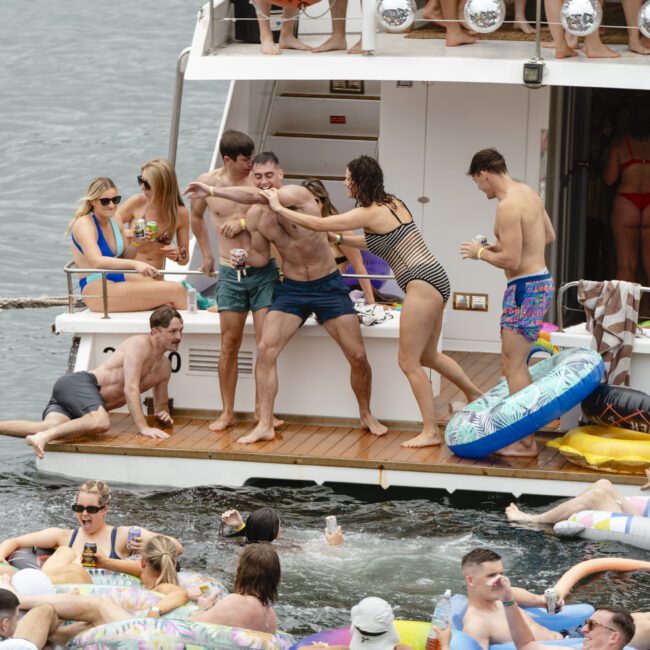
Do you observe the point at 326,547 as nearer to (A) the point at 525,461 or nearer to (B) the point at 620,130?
(A) the point at 525,461

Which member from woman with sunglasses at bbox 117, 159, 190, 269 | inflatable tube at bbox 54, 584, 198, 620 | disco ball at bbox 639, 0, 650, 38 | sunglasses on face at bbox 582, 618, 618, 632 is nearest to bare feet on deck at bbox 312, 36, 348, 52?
woman with sunglasses at bbox 117, 159, 190, 269

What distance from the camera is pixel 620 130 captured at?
43.5 feet

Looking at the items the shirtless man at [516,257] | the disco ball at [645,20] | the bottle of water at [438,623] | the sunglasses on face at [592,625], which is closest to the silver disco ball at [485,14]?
the disco ball at [645,20]

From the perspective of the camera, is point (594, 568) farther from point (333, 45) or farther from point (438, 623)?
point (333, 45)

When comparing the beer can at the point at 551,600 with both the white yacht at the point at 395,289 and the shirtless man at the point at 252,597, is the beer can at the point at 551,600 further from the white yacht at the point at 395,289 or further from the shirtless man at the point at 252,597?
the white yacht at the point at 395,289

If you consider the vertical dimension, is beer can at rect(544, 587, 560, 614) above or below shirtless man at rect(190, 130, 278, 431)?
below

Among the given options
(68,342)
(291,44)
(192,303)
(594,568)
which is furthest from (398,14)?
(68,342)

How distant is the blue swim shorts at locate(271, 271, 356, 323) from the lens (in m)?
10.3

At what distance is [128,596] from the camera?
777 cm

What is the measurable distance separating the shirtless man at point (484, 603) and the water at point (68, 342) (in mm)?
1015

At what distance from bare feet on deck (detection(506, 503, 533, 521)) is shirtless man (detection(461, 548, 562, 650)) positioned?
2.05 m

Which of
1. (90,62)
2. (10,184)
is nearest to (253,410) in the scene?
(10,184)

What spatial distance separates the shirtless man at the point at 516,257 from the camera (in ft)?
31.8

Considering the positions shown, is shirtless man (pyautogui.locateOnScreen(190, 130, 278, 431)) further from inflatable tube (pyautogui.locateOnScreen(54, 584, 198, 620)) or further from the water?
inflatable tube (pyautogui.locateOnScreen(54, 584, 198, 620))
